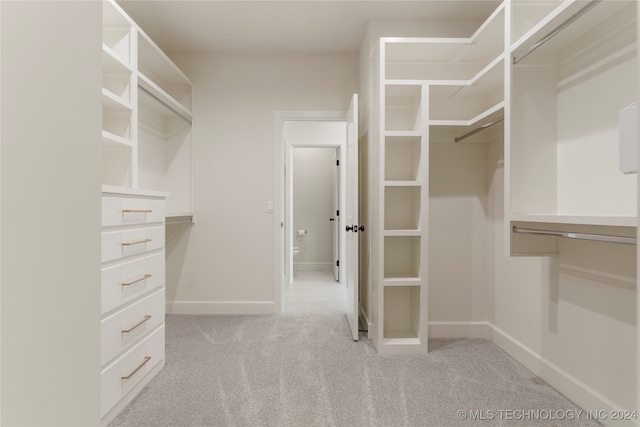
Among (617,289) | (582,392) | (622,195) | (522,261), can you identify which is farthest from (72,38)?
(522,261)

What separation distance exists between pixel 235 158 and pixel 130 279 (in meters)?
1.81

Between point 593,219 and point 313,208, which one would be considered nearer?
point 593,219

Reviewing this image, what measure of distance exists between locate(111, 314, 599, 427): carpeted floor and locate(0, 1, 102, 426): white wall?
139 cm

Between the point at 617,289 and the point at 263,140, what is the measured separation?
2.83 metres

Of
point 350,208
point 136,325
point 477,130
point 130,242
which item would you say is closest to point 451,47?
point 477,130

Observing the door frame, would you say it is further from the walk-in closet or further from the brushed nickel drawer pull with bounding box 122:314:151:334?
the brushed nickel drawer pull with bounding box 122:314:151:334

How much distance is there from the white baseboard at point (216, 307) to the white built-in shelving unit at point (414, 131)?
1.25 m

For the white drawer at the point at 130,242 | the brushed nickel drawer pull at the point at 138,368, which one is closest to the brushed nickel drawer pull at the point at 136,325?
the brushed nickel drawer pull at the point at 138,368

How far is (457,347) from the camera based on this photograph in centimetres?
243

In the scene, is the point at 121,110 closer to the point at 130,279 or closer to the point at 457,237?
the point at 130,279

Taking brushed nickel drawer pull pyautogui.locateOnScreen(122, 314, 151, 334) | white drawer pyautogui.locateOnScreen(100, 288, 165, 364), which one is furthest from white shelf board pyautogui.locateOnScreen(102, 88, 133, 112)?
brushed nickel drawer pull pyautogui.locateOnScreen(122, 314, 151, 334)

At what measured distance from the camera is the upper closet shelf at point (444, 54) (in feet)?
7.23

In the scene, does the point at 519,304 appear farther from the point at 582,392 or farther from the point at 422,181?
the point at 422,181

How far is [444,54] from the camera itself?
8.04 feet
